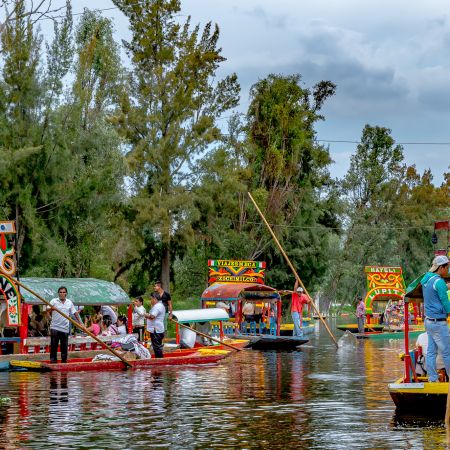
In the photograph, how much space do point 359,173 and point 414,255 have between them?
8392 millimetres

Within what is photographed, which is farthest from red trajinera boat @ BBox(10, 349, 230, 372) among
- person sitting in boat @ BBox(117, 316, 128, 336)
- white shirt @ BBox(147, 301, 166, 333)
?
person sitting in boat @ BBox(117, 316, 128, 336)

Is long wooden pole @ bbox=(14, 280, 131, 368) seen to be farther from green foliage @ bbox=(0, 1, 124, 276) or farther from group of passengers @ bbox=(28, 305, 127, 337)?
green foliage @ bbox=(0, 1, 124, 276)

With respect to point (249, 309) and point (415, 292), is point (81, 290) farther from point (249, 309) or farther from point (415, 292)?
point (415, 292)

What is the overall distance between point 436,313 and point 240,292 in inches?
901

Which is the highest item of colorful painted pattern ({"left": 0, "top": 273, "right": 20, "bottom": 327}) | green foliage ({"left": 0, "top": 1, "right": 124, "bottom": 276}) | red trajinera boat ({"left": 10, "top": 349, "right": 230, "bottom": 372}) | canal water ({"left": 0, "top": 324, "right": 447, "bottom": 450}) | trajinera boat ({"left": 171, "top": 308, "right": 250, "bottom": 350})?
green foliage ({"left": 0, "top": 1, "right": 124, "bottom": 276})

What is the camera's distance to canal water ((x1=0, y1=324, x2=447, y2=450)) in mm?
12133

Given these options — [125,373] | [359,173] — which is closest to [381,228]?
[359,173]

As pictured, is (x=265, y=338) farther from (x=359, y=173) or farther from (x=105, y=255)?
(x=359, y=173)

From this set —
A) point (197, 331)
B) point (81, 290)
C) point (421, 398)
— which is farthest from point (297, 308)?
point (421, 398)

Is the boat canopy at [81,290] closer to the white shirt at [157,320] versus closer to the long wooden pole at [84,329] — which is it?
the long wooden pole at [84,329]

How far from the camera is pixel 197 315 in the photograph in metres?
29.9

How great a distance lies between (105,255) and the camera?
47969 millimetres

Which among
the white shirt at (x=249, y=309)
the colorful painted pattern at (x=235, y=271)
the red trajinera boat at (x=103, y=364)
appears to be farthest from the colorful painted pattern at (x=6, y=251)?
the colorful painted pattern at (x=235, y=271)

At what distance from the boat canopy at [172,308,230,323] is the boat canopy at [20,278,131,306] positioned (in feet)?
5.29
